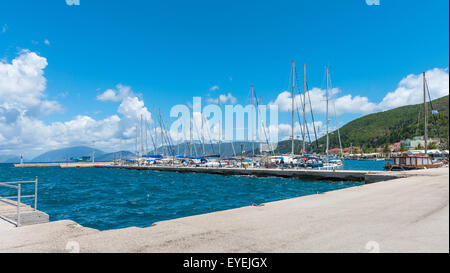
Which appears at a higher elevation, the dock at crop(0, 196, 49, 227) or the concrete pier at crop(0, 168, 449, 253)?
the concrete pier at crop(0, 168, 449, 253)

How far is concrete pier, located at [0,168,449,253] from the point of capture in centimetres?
444

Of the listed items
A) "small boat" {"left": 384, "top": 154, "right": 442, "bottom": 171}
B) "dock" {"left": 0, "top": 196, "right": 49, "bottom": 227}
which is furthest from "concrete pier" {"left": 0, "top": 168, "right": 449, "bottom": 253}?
"small boat" {"left": 384, "top": 154, "right": 442, "bottom": 171}

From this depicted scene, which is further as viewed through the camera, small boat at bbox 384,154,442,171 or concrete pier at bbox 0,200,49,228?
small boat at bbox 384,154,442,171

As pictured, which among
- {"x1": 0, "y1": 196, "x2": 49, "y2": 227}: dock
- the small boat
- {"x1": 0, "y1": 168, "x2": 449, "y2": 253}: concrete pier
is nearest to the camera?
{"x1": 0, "y1": 168, "x2": 449, "y2": 253}: concrete pier

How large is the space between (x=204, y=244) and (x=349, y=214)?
13.5 ft

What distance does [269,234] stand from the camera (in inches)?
212

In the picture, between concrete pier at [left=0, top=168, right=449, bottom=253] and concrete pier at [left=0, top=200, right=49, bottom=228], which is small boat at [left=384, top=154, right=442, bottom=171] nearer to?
concrete pier at [left=0, top=168, right=449, bottom=253]

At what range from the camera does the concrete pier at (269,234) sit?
444 cm

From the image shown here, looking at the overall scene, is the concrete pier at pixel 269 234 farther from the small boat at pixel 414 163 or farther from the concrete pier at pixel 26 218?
the small boat at pixel 414 163

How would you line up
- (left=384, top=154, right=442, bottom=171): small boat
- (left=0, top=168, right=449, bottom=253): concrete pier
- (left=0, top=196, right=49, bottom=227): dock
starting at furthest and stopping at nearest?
(left=384, top=154, right=442, bottom=171): small boat, (left=0, top=196, right=49, bottom=227): dock, (left=0, top=168, right=449, bottom=253): concrete pier

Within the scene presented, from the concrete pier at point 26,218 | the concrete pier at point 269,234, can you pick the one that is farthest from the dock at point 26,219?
the concrete pier at point 269,234

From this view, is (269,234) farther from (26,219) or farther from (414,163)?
(414,163)
